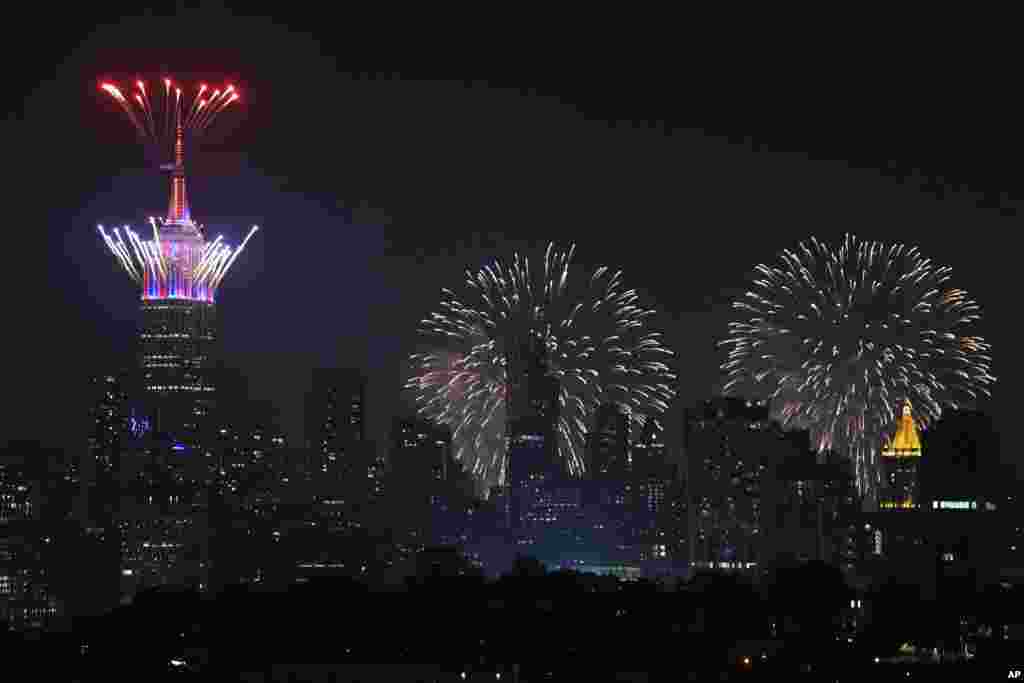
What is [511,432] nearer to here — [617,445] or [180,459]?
[617,445]

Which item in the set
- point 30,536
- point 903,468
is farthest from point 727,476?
point 30,536

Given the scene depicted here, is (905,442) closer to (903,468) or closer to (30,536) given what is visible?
(903,468)

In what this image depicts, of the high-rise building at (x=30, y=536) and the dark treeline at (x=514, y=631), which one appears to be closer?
the dark treeline at (x=514, y=631)

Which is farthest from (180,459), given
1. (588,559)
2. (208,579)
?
(588,559)

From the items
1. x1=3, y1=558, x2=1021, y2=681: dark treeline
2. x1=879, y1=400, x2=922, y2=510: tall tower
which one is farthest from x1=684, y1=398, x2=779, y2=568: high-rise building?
x1=3, y1=558, x2=1021, y2=681: dark treeline

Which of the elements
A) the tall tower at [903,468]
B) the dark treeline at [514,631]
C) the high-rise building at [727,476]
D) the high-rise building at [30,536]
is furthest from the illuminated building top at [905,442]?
the high-rise building at [30,536]

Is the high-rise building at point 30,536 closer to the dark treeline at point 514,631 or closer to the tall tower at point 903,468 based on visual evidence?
the dark treeline at point 514,631

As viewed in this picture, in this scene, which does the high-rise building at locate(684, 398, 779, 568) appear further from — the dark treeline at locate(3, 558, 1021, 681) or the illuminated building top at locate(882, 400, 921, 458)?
the dark treeline at locate(3, 558, 1021, 681)

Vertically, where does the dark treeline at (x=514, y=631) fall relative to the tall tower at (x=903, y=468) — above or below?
below
